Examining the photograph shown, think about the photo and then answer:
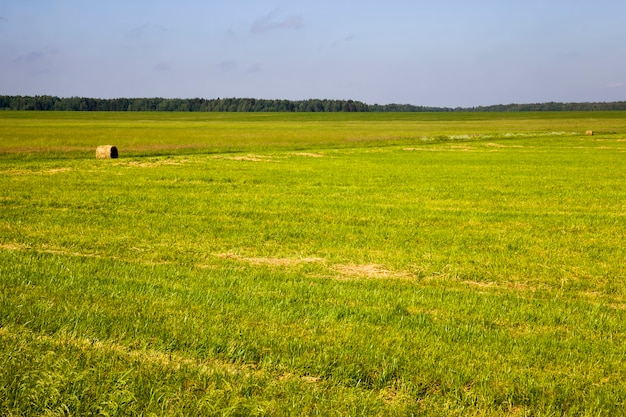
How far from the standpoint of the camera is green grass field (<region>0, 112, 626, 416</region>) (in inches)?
223

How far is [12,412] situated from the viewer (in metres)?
5.07

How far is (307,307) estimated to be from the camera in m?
8.34

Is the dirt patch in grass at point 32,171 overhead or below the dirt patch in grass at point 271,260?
overhead

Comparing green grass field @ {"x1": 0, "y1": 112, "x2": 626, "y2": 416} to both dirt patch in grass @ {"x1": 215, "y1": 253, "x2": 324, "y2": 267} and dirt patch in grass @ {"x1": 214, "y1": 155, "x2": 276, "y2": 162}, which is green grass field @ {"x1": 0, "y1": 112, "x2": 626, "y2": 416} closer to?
dirt patch in grass @ {"x1": 215, "y1": 253, "x2": 324, "y2": 267}

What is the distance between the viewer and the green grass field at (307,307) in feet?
18.6

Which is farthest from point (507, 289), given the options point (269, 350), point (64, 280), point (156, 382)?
point (64, 280)

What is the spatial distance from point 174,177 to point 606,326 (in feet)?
74.8

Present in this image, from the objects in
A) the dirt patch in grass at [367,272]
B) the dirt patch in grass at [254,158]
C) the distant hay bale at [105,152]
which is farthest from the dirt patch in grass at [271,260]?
the distant hay bale at [105,152]

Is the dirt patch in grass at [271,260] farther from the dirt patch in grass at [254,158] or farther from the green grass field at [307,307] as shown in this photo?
the dirt patch in grass at [254,158]

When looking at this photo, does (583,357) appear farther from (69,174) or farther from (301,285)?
(69,174)

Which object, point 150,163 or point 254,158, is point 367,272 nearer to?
point 150,163

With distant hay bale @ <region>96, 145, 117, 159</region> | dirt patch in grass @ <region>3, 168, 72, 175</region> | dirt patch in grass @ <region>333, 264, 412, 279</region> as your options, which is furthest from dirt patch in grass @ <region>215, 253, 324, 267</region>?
distant hay bale @ <region>96, 145, 117, 159</region>

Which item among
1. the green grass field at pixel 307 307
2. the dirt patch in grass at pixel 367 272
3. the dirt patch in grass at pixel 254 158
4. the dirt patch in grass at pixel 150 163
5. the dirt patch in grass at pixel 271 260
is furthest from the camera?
the dirt patch in grass at pixel 254 158

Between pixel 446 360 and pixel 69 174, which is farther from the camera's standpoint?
pixel 69 174
